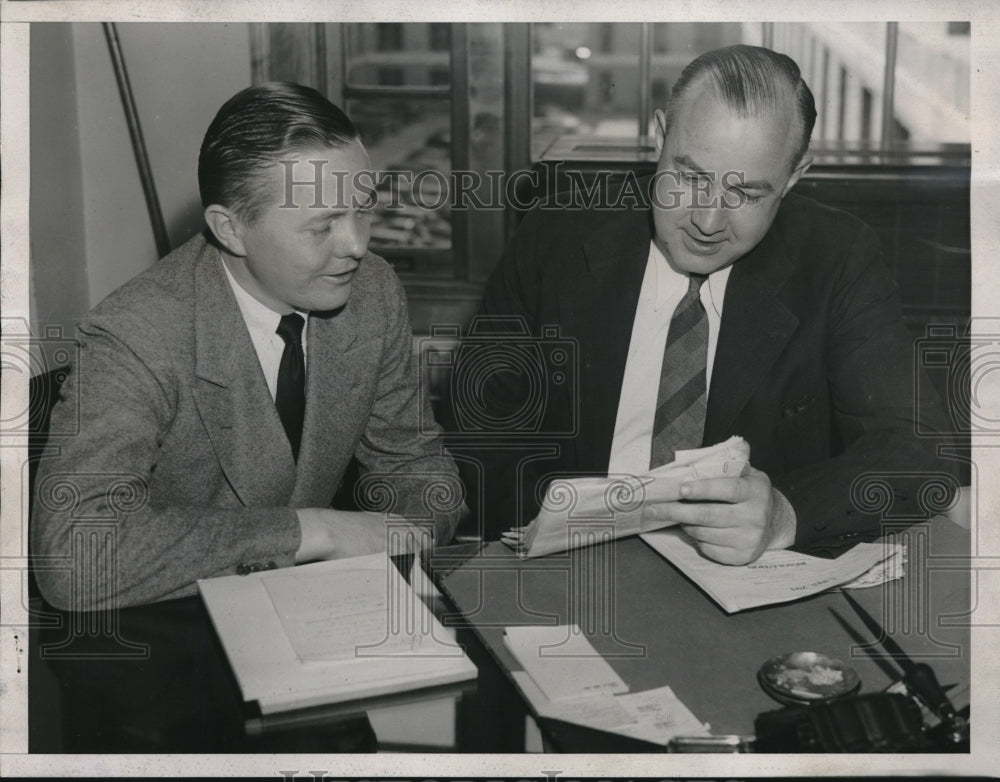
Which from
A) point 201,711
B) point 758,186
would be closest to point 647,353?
point 758,186

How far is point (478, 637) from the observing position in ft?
4.79

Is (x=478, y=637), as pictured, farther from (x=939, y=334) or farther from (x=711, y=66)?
(x=939, y=334)

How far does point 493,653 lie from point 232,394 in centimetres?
78

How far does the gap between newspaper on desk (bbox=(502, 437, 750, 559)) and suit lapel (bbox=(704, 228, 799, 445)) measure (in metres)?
0.53

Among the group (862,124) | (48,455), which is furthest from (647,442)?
(862,124)

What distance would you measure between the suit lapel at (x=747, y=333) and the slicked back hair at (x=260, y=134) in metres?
0.87

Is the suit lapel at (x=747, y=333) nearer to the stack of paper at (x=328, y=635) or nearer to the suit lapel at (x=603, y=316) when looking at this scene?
the suit lapel at (x=603, y=316)

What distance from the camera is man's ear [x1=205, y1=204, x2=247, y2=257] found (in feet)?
6.20

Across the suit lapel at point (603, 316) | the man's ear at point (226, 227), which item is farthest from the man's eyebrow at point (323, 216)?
the suit lapel at point (603, 316)

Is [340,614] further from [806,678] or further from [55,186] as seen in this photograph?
[55,186]

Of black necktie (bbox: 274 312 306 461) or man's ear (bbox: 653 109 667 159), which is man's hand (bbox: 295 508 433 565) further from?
man's ear (bbox: 653 109 667 159)

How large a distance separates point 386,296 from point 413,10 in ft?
2.05

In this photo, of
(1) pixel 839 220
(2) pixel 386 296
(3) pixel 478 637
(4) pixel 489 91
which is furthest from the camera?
(4) pixel 489 91

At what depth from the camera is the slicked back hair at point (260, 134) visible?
1824mm
